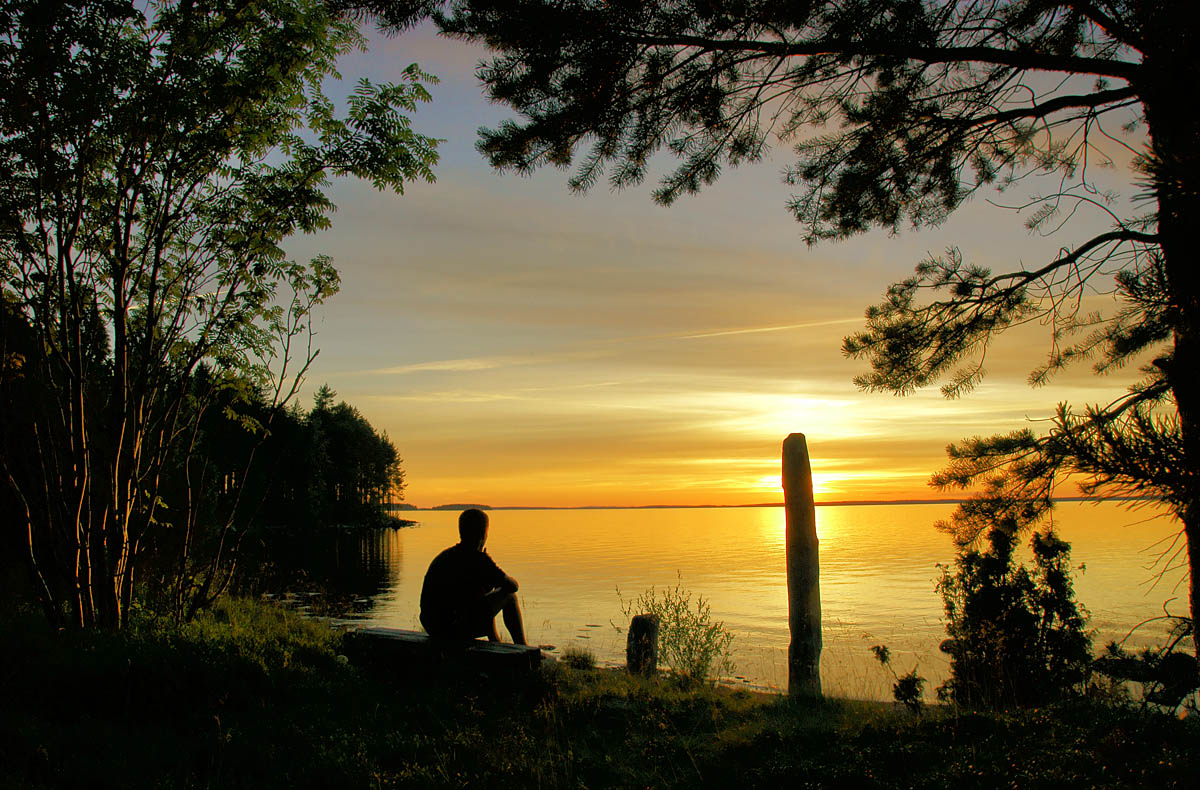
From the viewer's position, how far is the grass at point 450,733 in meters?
4.45

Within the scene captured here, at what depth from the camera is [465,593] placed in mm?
7133

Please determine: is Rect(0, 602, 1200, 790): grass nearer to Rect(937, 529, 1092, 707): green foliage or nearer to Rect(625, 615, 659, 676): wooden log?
Rect(937, 529, 1092, 707): green foliage

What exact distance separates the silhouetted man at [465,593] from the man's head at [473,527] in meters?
0.01

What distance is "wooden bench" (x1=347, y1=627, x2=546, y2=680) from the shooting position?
256 inches

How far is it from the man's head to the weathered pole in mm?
4363

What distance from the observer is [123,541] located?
23.9 feet

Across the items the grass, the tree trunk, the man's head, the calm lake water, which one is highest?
the tree trunk

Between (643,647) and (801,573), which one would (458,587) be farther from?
(801,573)

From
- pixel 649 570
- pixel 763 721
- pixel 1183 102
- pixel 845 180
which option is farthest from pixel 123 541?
pixel 649 570

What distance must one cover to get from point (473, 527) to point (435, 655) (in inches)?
49.9

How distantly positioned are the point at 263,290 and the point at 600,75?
5.52m

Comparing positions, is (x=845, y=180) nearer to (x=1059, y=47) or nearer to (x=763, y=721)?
(x=1059, y=47)

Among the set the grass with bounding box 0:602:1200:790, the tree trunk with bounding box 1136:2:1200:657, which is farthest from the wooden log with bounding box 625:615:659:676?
the tree trunk with bounding box 1136:2:1200:657

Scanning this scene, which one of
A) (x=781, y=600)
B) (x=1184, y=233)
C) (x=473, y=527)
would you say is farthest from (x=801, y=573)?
(x=781, y=600)
